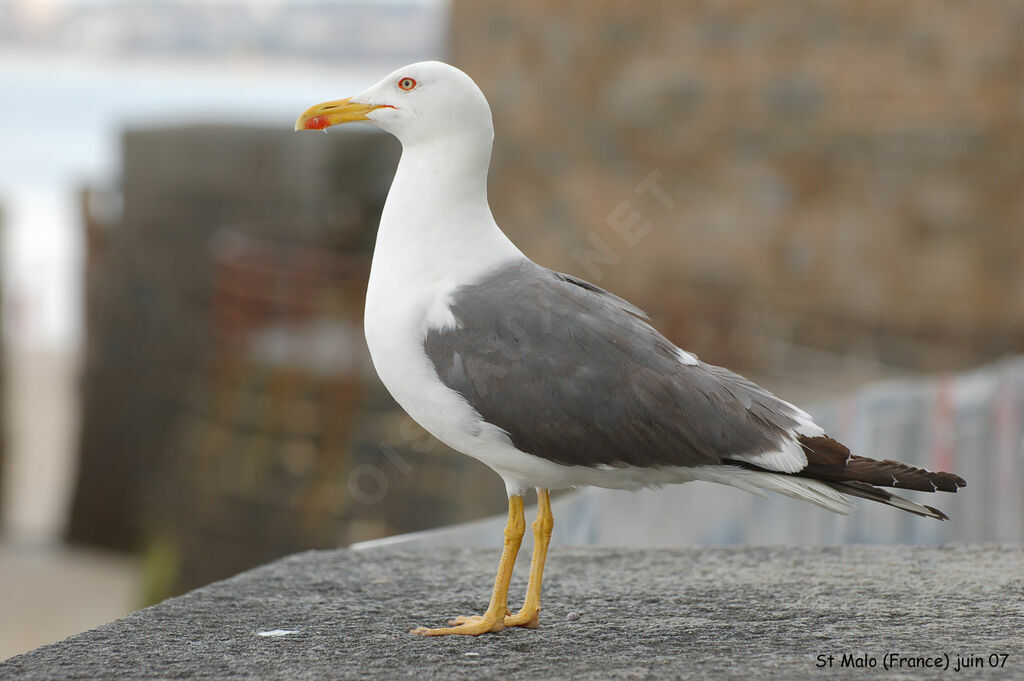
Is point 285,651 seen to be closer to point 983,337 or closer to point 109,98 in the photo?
point 983,337

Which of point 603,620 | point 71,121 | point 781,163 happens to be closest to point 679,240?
point 781,163

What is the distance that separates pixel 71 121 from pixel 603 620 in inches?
2023

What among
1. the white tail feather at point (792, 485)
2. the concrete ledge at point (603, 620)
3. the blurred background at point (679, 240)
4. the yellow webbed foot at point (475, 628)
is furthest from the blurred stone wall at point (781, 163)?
the white tail feather at point (792, 485)

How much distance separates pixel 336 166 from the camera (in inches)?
560

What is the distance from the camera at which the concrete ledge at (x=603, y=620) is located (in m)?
2.80

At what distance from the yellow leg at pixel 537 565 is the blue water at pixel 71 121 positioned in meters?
12.4

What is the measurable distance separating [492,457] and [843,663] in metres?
0.89

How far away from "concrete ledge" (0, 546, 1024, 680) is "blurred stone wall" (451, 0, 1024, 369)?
5.23 metres

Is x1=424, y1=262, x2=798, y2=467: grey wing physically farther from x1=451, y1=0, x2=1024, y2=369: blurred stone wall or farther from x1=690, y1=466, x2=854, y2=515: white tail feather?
x1=451, y1=0, x2=1024, y2=369: blurred stone wall

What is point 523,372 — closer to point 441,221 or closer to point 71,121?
point 441,221

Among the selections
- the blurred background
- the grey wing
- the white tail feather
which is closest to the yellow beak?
the grey wing

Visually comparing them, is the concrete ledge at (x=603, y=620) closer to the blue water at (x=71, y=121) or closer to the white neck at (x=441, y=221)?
the white neck at (x=441, y=221)

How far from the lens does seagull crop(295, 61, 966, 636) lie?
2748mm

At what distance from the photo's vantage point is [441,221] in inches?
117
